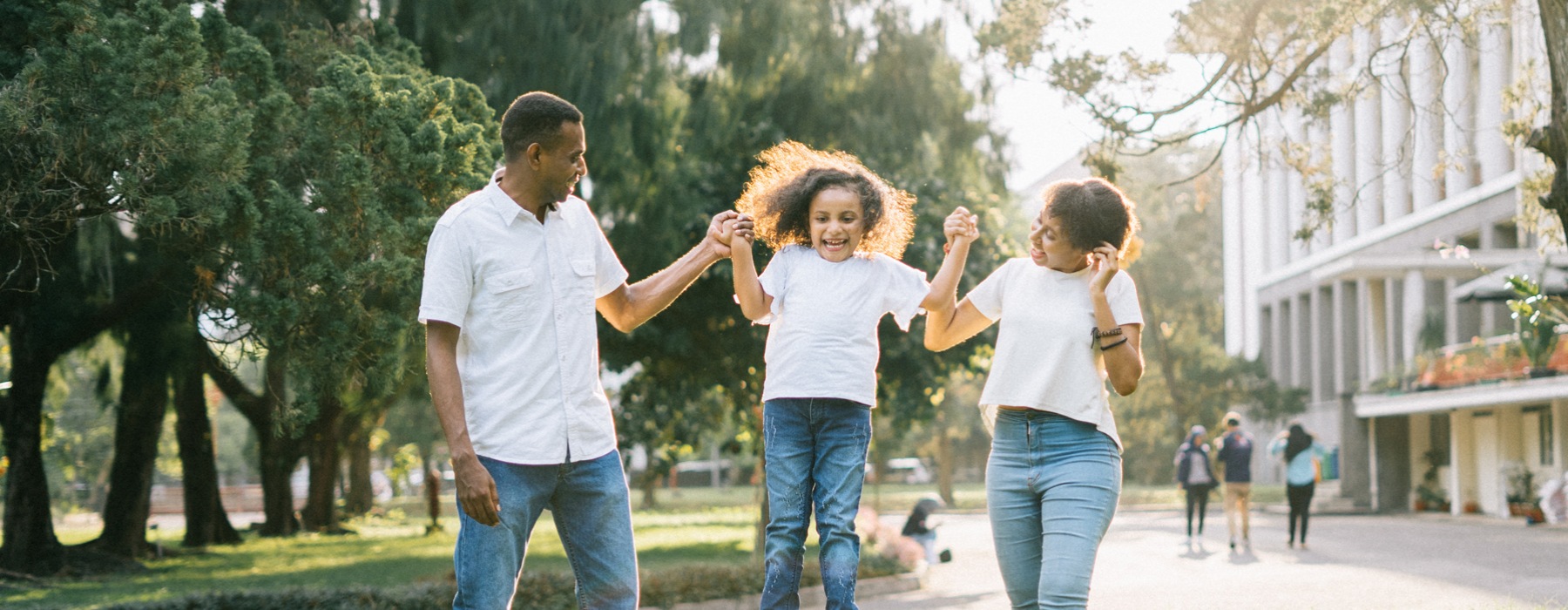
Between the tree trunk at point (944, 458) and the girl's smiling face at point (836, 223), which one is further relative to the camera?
the tree trunk at point (944, 458)

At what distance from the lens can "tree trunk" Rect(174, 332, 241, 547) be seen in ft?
81.4

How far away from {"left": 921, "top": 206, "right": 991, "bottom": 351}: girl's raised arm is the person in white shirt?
0.15 metres

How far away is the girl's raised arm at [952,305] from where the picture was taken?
4.96 metres

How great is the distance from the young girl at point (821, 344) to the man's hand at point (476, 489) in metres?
1.09

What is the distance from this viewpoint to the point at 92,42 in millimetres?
8359

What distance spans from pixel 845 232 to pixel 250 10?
7.45 metres

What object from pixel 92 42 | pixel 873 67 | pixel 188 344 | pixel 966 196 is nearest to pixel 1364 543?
pixel 966 196

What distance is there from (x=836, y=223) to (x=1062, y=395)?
97cm

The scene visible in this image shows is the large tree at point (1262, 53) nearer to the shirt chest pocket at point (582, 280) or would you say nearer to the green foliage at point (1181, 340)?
the shirt chest pocket at point (582, 280)

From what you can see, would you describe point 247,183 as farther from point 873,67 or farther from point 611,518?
point 873,67

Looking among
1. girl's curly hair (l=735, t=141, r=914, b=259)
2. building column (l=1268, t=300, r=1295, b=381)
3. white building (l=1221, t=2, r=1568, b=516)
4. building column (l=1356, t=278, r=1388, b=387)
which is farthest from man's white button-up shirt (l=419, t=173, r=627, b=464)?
building column (l=1268, t=300, r=1295, b=381)

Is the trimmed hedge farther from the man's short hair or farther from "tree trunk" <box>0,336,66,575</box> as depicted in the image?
"tree trunk" <box>0,336,66,575</box>

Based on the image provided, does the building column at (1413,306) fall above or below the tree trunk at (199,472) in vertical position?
above

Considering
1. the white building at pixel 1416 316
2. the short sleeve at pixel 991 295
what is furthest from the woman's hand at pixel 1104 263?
the white building at pixel 1416 316
